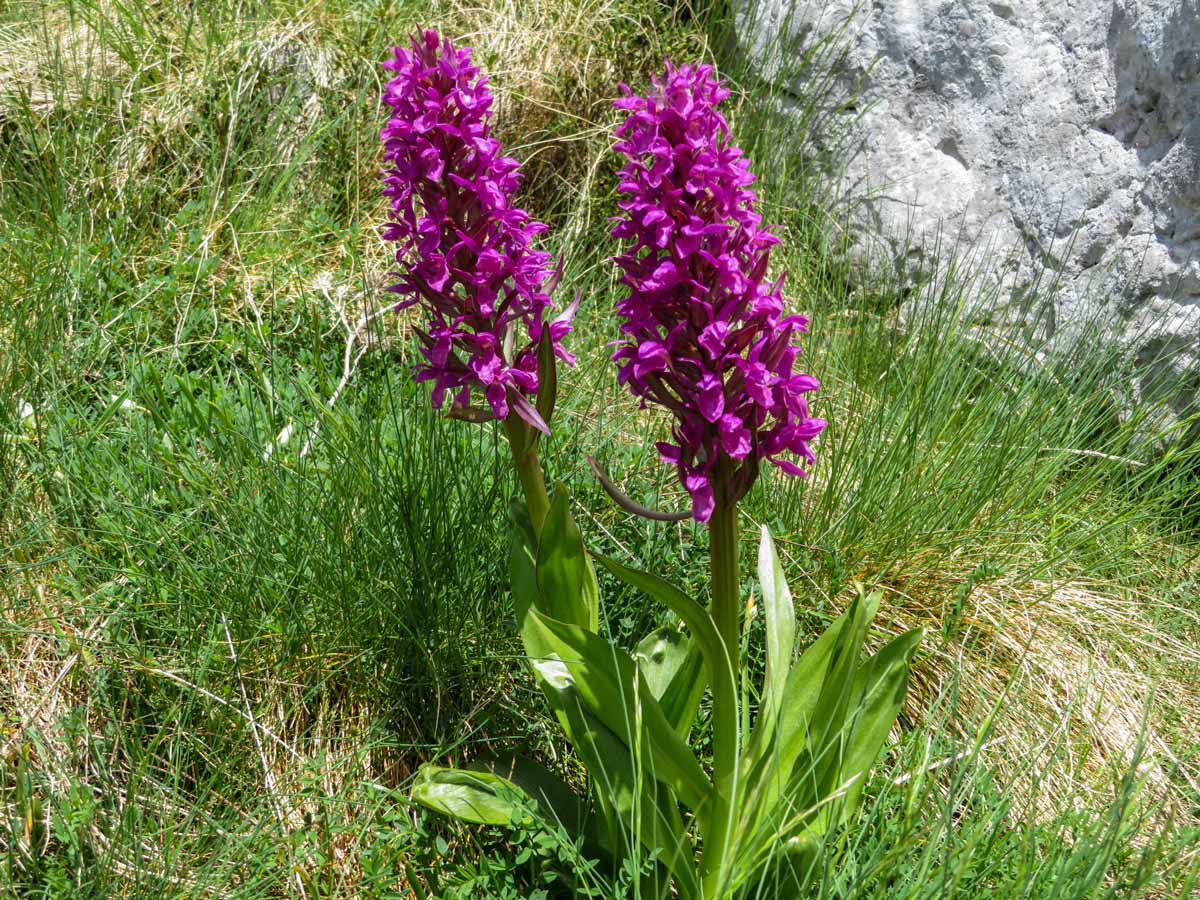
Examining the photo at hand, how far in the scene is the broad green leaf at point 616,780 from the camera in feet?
5.51

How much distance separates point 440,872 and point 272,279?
2266 mm

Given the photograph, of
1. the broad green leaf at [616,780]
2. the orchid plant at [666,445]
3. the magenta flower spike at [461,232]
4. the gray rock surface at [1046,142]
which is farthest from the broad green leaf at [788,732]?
the gray rock surface at [1046,142]

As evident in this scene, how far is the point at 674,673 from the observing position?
6.34 ft

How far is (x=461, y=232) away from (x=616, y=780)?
931 millimetres

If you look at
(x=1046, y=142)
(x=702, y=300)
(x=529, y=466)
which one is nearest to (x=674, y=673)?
(x=529, y=466)

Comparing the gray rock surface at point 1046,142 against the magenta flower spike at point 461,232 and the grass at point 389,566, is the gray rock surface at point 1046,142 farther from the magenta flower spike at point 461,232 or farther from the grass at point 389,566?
the magenta flower spike at point 461,232

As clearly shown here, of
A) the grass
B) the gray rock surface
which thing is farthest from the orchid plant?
the gray rock surface

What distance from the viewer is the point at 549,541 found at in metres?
1.73

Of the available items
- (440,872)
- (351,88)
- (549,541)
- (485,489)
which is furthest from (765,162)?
(440,872)

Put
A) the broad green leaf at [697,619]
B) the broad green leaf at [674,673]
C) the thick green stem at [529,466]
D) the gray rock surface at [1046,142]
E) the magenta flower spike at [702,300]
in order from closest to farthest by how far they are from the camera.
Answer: the magenta flower spike at [702,300], the broad green leaf at [697,619], the thick green stem at [529,466], the broad green leaf at [674,673], the gray rock surface at [1046,142]

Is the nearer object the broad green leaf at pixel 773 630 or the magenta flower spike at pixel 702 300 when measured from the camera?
the magenta flower spike at pixel 702 300

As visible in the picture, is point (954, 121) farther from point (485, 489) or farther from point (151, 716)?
point (151, 716)

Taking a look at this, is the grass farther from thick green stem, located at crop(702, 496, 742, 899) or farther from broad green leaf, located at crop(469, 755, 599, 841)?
thick green stem, located at crop(702, 496, 742, 899)

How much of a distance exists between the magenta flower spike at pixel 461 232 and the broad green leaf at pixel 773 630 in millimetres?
453
